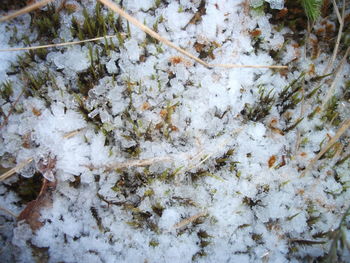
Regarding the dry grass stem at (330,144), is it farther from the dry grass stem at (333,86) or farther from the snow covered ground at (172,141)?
the dry grass stem at (333,86)

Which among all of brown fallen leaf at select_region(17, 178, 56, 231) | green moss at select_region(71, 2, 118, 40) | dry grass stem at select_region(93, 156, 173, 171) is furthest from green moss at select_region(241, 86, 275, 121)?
brown fallen leaf at select_region(17, 178, 56, 231)

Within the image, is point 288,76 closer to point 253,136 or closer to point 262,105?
point 262,105

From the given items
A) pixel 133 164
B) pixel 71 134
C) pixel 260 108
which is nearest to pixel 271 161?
pixel 260 108

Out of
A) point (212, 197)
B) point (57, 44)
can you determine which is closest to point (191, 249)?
point (212, 197)

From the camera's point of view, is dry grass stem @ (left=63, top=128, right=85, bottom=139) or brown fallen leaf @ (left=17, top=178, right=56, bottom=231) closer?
brown fallen leaf @ (left=17, top=178, right=56, bottom=231)

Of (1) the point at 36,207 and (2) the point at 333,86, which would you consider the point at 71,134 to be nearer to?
(1) the point at 36,207

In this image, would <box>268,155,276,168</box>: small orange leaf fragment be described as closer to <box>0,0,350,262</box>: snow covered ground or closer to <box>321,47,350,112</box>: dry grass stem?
<box>0,0,350,262</box>: snow covered ground

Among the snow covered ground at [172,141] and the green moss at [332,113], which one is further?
the green moss at [332,113]

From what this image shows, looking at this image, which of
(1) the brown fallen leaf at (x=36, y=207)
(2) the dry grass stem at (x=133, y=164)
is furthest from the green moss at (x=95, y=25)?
(1) the brown fallen leaf at (x=36, y=207)
